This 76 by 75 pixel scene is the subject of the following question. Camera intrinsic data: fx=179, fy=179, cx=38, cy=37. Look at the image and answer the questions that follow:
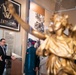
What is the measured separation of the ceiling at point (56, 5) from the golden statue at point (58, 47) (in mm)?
696

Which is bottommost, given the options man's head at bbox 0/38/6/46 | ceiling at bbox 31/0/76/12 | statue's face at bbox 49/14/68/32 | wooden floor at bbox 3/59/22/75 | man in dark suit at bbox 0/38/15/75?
wooden floor at bbox 3/59/22/75

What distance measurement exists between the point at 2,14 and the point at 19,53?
14.2 inches

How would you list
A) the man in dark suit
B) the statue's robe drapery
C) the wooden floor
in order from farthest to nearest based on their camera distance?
1. the wooden floor
2. the man in dark suit
3. the statue's robe drapery

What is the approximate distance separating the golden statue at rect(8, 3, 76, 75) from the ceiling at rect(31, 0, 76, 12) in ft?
2.28

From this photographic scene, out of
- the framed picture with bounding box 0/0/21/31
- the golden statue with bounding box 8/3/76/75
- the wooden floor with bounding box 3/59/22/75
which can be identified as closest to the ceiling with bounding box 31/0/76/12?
the framed picture with bounding box 0/0/21/31

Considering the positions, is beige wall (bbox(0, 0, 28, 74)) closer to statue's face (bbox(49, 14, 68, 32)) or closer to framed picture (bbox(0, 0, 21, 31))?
framed picture (bbox(0, 0, 21, 31))

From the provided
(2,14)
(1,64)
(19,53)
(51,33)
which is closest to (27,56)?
(19,53)

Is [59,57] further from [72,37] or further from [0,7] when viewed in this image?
[0,7]

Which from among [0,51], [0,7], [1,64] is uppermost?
[0,7]

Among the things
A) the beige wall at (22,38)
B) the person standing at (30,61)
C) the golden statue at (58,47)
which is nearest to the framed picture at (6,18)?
the beige wall at (22,38)

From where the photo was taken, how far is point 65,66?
0.94 m

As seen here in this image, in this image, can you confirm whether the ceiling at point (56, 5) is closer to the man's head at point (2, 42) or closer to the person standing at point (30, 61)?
the person standing at point (30, 61)

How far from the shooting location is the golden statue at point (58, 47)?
937mm

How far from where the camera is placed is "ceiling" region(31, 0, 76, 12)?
168 centimetres
